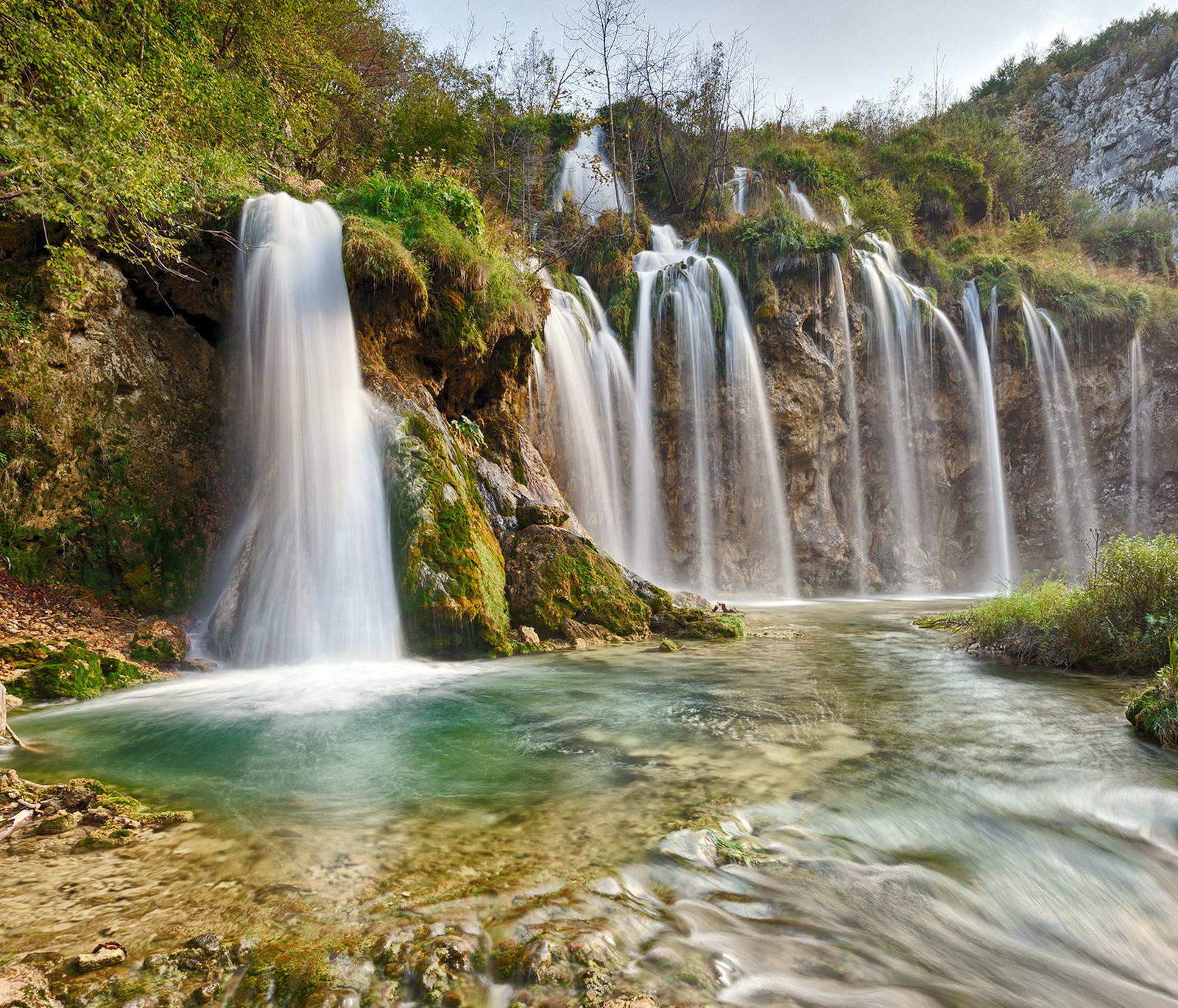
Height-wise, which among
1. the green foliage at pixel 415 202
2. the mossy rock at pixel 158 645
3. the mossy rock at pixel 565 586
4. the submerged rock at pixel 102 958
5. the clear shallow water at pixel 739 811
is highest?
the green foliage at pixel 415 202

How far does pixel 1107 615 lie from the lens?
638 cm

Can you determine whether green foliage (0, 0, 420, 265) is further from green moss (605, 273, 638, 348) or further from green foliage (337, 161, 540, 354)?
green moss (605, 273, 638, 348)

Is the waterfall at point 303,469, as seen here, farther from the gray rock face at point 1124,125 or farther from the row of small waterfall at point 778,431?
the gray rock face at point 1124,125

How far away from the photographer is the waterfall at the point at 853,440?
730 inches

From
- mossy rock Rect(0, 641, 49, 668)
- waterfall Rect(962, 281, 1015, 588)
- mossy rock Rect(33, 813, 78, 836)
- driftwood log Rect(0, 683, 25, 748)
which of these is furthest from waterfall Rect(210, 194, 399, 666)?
waterfall Rect(962, 281, 1015, 588)

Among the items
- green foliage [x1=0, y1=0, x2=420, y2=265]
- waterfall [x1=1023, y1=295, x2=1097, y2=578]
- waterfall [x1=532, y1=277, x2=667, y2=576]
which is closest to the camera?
green foliage [x1=0, y1=0, x2=420, y2=265]

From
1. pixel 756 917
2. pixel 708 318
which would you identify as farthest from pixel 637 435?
pixel 756 917

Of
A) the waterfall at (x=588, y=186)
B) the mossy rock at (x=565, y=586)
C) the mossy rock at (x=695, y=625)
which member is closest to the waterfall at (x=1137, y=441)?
the waterfall at (x=588, y=186)

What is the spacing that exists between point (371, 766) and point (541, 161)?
20809 mm

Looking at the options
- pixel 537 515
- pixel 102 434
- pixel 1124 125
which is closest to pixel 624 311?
pixel 537 515

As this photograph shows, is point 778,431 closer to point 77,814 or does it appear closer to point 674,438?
point 674,438

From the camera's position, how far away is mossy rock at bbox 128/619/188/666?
6.79m

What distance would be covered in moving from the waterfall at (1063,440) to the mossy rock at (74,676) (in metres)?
25.1

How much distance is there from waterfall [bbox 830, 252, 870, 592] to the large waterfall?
8.34 ft
